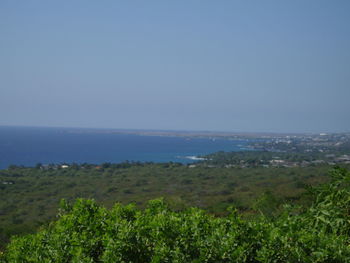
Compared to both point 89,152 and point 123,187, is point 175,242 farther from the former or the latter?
point 89,152

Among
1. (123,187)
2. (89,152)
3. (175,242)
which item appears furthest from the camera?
(89,152)

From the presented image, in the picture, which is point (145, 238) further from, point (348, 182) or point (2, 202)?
point (2, 202)

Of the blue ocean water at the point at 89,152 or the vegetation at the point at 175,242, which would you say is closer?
the vegetation at the point at 175,242

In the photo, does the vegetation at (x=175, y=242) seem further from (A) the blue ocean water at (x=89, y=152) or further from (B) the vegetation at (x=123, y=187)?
(A) the blue ocean water at (x=89, y=152)

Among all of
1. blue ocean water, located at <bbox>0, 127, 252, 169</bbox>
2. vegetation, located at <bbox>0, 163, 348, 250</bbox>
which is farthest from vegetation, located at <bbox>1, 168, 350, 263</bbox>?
blue ocean water, located at <bbox>0, 127, 252, 169</bbox>

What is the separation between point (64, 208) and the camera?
4660 mm

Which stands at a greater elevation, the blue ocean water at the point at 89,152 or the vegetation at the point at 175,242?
the vegetation at the point at 175,242

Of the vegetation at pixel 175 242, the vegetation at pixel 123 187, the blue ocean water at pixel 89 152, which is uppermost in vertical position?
the vegetation at pixel 175 242

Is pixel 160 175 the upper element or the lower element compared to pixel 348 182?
lower

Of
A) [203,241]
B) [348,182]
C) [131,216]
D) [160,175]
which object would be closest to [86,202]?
[131,216]

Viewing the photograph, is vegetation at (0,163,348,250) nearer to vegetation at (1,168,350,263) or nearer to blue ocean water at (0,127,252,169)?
vegetation at (1,168,350,263)

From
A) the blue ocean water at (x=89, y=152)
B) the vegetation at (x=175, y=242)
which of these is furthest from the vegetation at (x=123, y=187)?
the blue ocean water at (x=89, y=152)

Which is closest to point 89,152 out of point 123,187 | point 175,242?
point 123,187

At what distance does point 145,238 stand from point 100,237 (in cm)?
45
